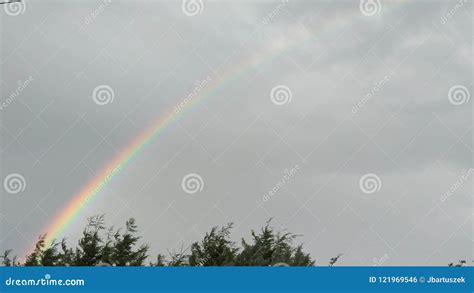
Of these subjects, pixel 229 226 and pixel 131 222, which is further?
Result: pixel 131 222

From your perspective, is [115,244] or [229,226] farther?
[115,244]
